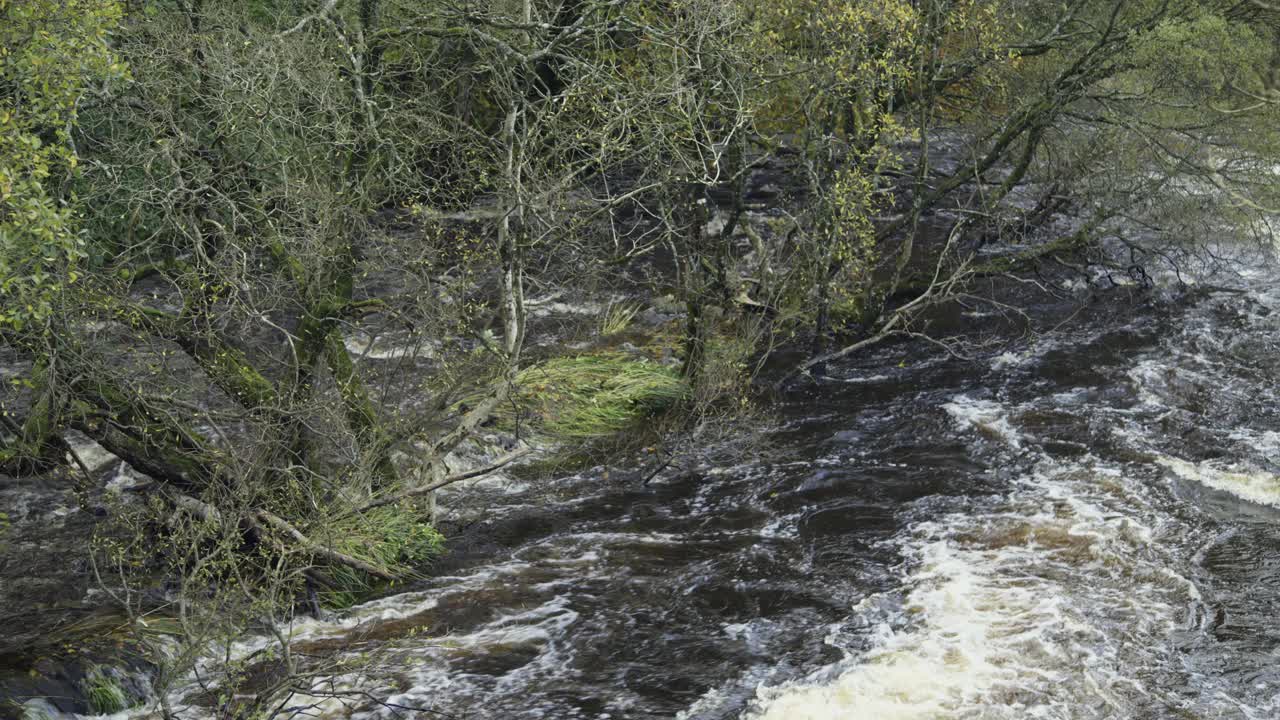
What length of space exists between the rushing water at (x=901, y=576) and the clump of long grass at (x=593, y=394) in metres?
0.94

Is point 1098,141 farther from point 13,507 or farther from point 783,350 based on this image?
point 13,507

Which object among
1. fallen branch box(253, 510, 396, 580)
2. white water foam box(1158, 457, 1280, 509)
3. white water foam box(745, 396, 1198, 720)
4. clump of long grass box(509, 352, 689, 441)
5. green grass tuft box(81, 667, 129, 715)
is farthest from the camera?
clump of long grass box(509, 352, 689, 441)

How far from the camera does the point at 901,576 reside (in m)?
9.22

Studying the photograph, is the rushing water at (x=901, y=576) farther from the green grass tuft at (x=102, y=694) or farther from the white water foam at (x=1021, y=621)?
the green grass tuft at (x=102, y=694)

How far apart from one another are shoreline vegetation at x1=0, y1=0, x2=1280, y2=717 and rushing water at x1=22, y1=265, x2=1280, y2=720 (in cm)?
82

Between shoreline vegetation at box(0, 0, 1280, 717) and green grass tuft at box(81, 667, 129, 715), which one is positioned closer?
green grass tuft at box(81, 667, 129, 715)

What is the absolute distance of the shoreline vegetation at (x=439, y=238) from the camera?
8.14m

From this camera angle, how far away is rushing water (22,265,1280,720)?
768 centimetres

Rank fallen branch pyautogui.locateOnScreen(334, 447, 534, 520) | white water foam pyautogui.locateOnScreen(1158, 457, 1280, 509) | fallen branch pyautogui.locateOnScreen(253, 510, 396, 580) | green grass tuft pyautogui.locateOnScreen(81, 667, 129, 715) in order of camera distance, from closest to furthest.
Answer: green grass tuft pyautogui.locateOnScreen(81, 667, 129, 715), fallen branch pyautogui.locateOnScreen(253, 510, 396, 580), fallen branch pyautogui.locateOnScreen(334, 447, 534, 520), white water foam pyautogui.locateOnScreen(1158, 457, 1280, 509)

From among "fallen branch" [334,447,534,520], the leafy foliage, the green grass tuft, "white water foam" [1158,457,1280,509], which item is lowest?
"white water foam" [1158,457,1280,509]

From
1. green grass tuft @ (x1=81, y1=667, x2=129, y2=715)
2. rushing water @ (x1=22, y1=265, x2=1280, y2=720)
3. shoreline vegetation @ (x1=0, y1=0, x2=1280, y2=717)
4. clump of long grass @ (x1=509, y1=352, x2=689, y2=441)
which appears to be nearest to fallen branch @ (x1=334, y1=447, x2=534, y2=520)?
shoreline vegetation @ (x1=0, y1=0, x2=1280, y2=717)

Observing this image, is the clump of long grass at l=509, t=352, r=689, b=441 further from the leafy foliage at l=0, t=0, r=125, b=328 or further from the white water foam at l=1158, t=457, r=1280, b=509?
the leafy foliage at l=0, t=0, r=125, b=328

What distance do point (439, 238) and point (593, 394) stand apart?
244 cm

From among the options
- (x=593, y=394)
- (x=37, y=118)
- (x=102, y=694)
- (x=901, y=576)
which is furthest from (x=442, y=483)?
(x=593, y=394)
